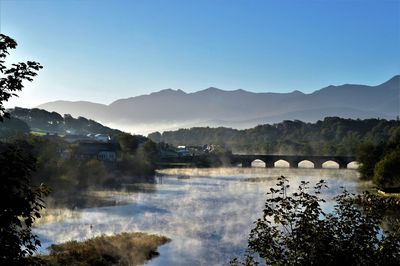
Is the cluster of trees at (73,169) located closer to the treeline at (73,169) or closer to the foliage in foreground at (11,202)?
the treeline at (73,169)

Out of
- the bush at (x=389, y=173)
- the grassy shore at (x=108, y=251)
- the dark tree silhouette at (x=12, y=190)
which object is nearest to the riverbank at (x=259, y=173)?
the bush at (x=389, y=173)

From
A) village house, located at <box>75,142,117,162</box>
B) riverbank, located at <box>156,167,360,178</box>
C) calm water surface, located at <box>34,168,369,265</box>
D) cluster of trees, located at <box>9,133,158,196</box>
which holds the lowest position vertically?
calm water surface, located at <box>34,168,369,265</box>

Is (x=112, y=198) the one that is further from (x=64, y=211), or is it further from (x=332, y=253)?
(x=332, y=253)

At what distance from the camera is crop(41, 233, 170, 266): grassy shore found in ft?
128

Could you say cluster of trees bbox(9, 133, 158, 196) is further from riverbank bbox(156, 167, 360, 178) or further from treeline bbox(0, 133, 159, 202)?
riverbank bbox(156, 167, 360, 178)

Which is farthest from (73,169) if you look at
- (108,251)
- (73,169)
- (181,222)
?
(108,251)

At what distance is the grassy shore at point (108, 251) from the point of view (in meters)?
39.0

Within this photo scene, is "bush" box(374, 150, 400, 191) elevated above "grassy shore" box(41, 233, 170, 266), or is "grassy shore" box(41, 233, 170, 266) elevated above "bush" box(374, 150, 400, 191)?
"bush" box(374, 150, 400, 191)

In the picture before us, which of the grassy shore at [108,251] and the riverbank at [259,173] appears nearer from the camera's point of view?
the grassy shore at [108,251]

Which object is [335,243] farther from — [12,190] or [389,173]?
[389,173]

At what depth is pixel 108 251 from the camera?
42.6 metres

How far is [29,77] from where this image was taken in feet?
38.2

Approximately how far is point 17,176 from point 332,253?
824 cm

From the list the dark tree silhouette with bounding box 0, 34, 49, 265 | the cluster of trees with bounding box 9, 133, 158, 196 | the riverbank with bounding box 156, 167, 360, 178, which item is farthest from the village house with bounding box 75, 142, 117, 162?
the dark tree silhouette with bounding box 0, 34, 49, 265
